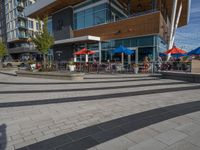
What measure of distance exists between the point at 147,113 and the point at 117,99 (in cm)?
181

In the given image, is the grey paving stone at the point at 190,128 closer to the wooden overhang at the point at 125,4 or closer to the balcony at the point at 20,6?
the wooden overhang at the point at 125,4

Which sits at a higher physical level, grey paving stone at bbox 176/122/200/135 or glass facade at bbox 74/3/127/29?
glass facade at bbox 74/3/127/29

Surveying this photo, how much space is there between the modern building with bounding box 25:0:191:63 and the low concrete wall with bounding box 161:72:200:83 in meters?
5.15

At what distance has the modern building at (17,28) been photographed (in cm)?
4866

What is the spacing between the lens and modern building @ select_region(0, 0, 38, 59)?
48656 mm

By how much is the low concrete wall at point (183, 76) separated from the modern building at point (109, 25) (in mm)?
5153

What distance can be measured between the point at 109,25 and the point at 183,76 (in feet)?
41.0

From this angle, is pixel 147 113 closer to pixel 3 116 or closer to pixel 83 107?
pixel 83 107

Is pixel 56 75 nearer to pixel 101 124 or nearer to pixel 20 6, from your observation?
pixel 101 124

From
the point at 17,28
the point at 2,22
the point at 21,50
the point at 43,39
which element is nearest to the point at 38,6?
the point at 43,39

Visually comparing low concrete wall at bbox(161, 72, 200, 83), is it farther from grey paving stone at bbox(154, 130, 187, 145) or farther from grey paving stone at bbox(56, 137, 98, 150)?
grey paving stone at bbox(56, 137, 98, 150)

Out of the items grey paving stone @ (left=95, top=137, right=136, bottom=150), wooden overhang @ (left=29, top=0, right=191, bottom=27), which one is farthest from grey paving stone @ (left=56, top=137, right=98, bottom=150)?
wooden overhang @ (left=29, top=0, right=191, bottom=27)

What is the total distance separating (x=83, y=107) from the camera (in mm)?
5469

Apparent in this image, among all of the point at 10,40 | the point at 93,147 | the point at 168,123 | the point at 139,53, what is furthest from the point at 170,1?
the point at 10,40
